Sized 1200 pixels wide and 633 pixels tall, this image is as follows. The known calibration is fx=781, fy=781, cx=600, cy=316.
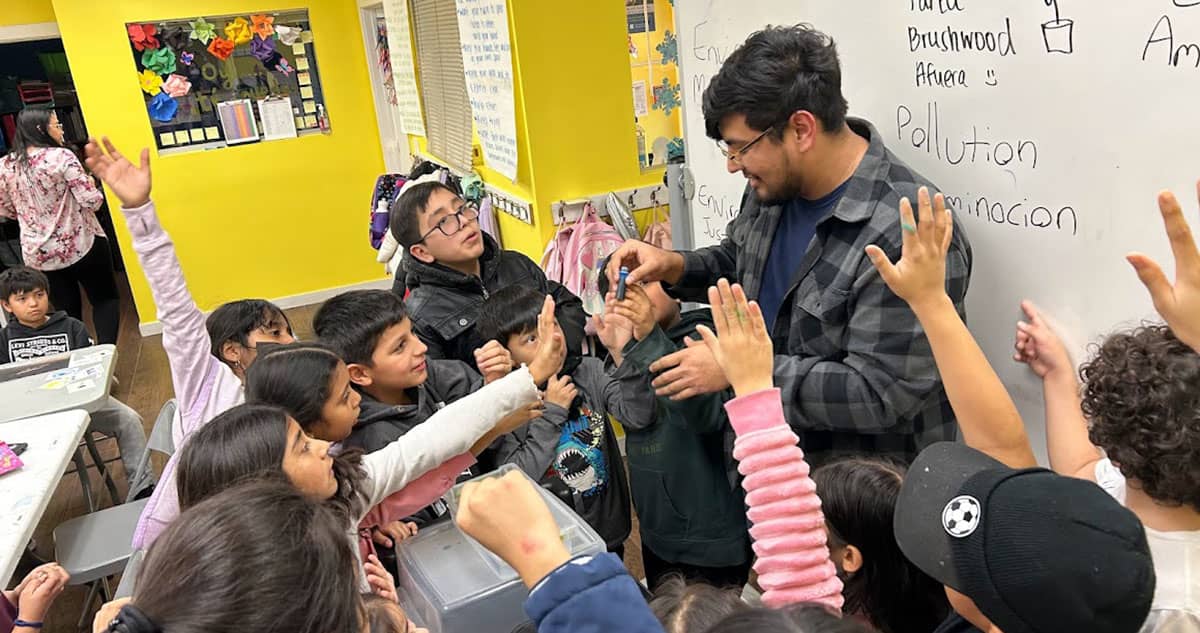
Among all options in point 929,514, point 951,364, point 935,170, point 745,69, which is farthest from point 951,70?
point 929,514

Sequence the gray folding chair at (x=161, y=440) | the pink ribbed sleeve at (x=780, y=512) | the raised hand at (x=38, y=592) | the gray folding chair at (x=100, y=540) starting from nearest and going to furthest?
A: the pink ribbed sleeve at (x=780, y=512) < the raised hand at (x=38, y=592) < the gray folding chair at (x=100, y=540) < the gray folding chair at (x=161, y=440)

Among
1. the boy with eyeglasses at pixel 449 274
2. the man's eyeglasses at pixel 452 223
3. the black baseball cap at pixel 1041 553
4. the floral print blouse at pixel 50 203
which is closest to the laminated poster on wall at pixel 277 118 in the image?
the floral print blouse at pixel 50 203

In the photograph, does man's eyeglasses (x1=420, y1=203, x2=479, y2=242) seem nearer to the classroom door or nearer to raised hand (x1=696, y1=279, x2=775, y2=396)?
raised hand (x1=696, y1=279, x2=775, y2=396)

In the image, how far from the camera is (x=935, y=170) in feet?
4.80

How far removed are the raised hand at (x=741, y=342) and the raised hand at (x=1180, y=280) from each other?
46cm

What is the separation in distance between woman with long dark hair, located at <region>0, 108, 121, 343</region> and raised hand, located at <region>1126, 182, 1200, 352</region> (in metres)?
5.13

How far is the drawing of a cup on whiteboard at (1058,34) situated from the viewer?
114 cm

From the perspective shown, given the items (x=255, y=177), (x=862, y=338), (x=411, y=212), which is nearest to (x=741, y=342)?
(x=862, y=338)

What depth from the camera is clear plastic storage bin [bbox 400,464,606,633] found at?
1221 millimetres

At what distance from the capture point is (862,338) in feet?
4.42

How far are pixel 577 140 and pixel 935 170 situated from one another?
1941 millimetres

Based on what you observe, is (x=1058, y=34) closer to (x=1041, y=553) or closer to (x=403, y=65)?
(x=1041, y=553)

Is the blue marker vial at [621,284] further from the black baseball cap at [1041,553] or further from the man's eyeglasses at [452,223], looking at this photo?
the black baseball cap at [1041,553]

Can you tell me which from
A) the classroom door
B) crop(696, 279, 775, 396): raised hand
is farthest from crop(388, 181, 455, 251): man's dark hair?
the classroom door
